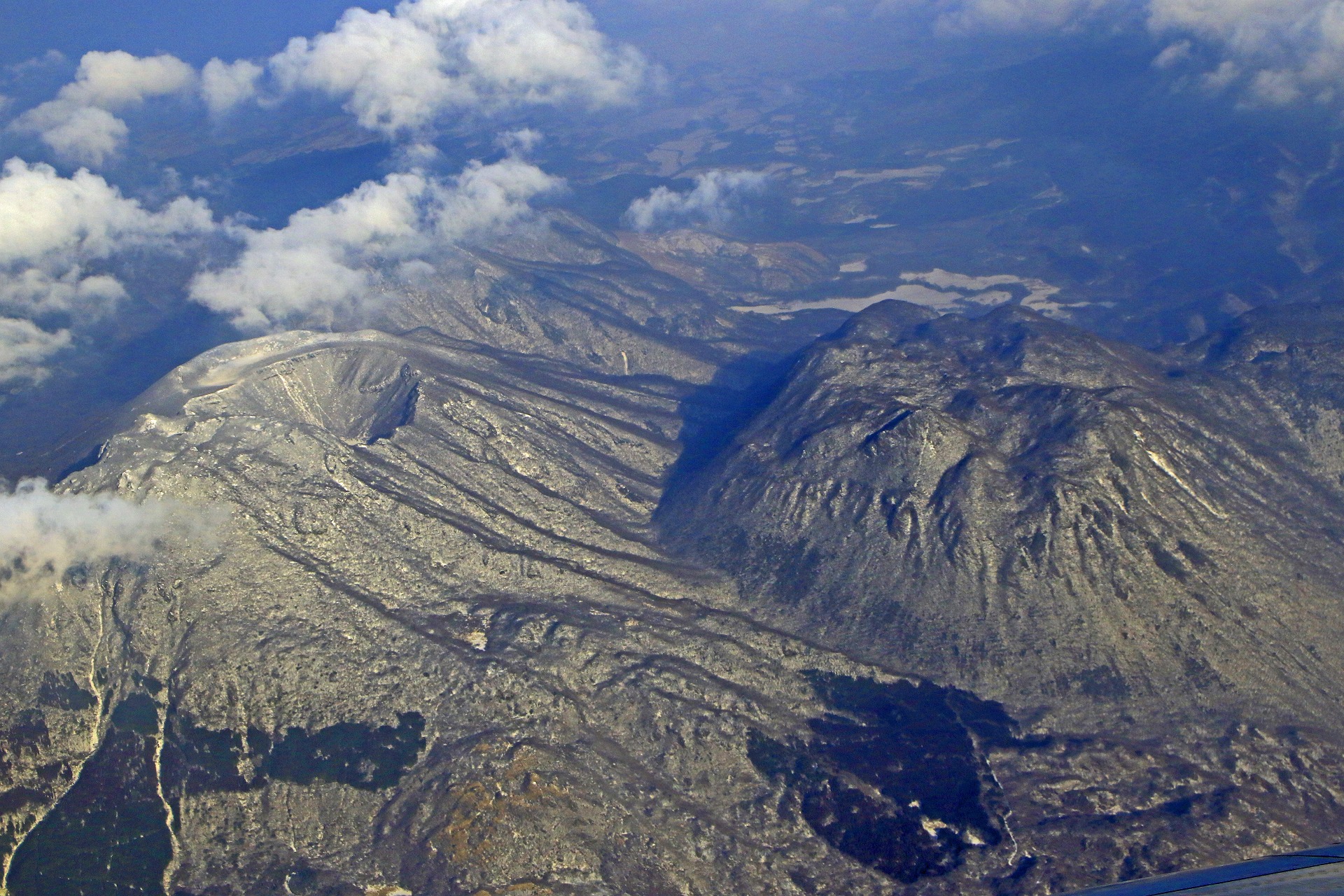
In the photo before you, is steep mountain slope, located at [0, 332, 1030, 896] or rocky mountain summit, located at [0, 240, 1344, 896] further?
rocky mountain summit, located at [0, 240, 1344, 896]

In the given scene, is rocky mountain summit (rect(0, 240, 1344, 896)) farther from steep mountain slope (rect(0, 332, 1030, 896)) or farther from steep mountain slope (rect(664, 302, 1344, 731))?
steep mountain slope (rect(664, 302, 1344, 731))

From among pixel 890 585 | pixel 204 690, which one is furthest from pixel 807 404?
pixel 204 690

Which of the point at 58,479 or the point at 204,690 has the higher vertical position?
the point at 58,479

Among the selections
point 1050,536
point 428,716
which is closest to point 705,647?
point 428,716

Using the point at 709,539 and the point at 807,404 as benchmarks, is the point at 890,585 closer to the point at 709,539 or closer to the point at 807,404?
the point at 709,539

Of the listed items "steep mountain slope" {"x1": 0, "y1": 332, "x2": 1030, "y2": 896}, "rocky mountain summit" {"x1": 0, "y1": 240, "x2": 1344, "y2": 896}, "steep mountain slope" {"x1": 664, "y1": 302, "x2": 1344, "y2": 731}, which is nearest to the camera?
"steep mountain slope" {"x1": 0, "y1": 332, "x2": 1030, "y2": 896}

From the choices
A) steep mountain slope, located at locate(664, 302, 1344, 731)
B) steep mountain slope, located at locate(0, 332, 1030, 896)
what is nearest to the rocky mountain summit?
steep mountain slope, located at locate(0, 332, 1030, 896)
